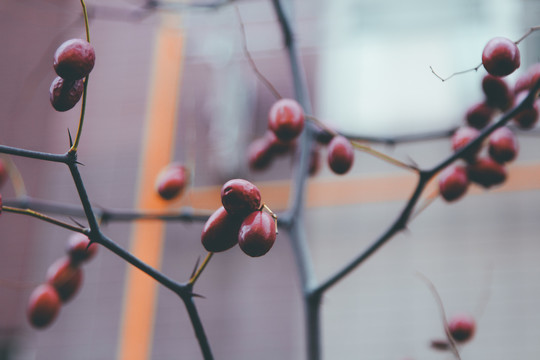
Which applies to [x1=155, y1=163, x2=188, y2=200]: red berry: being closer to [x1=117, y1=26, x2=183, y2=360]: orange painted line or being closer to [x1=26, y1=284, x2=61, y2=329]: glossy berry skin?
[x1=26, y1=284, x2=61, y2=329]: glossy berry skin

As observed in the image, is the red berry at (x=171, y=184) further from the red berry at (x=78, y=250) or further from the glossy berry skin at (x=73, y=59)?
the glossy berry skin at (x=73, y=59)

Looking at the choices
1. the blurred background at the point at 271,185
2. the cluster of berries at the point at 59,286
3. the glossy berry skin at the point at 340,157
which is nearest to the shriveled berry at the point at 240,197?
the glossy berry skin at the point at 340,157

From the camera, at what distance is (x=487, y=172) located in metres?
1.23

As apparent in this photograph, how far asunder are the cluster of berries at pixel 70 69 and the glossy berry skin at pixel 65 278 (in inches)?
19.8

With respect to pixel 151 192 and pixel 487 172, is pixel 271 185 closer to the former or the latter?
pixel 151 192

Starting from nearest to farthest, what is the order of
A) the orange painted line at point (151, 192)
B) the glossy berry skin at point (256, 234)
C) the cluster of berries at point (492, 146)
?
the glossy berry skin at point (256, 234)
the cluster of berries at point (492, 146)
the orange painted line at point (151, 192)

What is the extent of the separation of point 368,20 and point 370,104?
66 centimetres

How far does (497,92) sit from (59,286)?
3.10ft

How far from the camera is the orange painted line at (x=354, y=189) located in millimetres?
3588

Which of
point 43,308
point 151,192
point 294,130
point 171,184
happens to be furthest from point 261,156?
Result: point 151,192

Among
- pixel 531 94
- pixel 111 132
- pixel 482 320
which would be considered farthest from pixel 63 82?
pixel 111 132

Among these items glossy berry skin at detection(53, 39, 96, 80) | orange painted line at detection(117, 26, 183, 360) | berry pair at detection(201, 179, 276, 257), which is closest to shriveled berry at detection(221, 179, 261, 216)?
berry pair at detection(201, 179, 276, 257)

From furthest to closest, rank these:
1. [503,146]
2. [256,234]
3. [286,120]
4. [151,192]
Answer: [151,192]
[503,146]
[286,120]
[256,234]

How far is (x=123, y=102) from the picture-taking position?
4.43 meters
